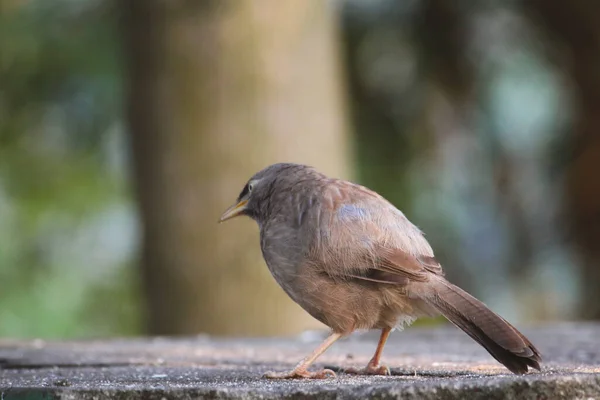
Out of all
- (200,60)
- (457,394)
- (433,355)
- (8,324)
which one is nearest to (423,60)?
(200,60)

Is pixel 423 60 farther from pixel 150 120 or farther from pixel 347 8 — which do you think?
pixel 150 120

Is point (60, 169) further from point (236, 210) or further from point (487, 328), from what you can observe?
point (487, 328)

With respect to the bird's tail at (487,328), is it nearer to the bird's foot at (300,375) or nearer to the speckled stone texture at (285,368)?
the speckled stone texture at (285,368)

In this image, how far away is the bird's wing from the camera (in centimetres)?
367

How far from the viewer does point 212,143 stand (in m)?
7.81

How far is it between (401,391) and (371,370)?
109 cm

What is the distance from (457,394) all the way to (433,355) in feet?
6.02

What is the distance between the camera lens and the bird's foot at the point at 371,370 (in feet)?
11.8

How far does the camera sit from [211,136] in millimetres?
7816

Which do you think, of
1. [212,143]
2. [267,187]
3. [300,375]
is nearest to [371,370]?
[300,375]

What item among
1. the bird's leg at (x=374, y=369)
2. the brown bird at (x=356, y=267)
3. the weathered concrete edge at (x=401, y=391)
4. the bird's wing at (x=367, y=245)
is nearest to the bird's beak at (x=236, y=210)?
the brown bird at (x=356, y=267)

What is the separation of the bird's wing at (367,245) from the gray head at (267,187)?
395 millimetres

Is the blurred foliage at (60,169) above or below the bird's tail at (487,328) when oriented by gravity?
above

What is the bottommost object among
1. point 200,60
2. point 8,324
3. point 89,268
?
point 8,324
